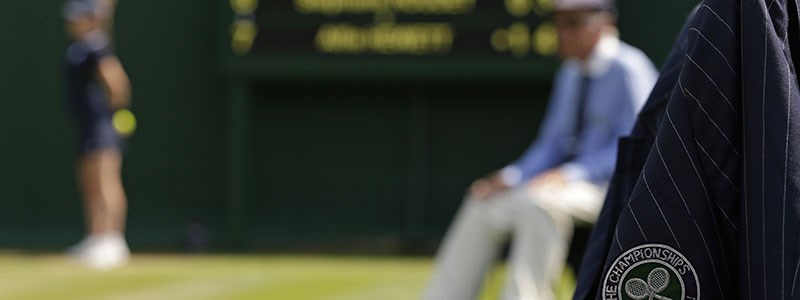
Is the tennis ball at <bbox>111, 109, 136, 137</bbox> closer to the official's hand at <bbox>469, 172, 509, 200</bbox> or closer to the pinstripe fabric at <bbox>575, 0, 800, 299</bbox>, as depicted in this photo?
the official's hand at <bbox>469, 172, 509, 200</bbox>

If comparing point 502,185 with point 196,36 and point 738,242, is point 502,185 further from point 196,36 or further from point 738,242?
point 196,36

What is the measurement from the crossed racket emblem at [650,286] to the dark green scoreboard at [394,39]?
8.72 metres

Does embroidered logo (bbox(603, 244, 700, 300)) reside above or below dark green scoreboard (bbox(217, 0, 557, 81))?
above

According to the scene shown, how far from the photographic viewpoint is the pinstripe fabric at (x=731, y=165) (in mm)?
1625

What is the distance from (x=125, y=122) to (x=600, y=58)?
7.40m

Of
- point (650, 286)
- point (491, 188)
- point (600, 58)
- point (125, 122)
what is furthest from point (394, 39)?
point (650, 286)

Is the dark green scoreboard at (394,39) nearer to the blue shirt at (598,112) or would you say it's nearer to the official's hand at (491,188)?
the blue shirt at (598,112)

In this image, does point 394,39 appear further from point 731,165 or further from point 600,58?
point 731,165

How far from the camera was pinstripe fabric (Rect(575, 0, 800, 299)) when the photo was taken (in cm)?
162

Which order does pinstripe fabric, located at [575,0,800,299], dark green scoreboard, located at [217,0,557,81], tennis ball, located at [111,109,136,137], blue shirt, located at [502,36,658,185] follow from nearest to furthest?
pinstripe fabric, located at [575,0,800,299], blue shirt, located at [502,36,658,185], dark green scoreboard, located at [217,0,557,81], tennis ball, located at [111,109,136,137]

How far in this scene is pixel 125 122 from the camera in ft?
38.2

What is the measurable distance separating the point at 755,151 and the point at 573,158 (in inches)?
129

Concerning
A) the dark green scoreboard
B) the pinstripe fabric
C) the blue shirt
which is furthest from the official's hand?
the dark green scoreboard

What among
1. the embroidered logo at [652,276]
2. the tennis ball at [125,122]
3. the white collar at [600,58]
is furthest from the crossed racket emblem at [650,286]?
the tennis ball at [125,122]
